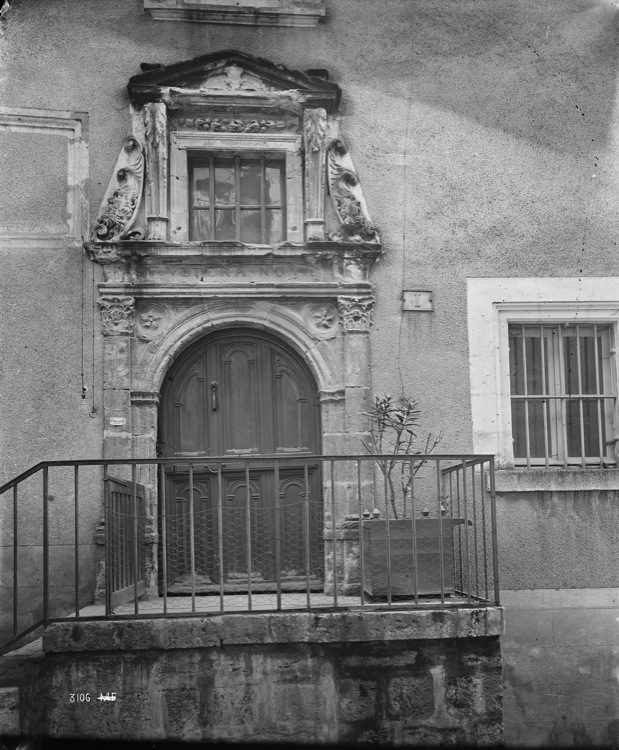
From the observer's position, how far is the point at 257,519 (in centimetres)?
737

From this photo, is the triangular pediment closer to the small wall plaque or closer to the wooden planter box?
the small wall plaque

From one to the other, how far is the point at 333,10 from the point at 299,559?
435cm

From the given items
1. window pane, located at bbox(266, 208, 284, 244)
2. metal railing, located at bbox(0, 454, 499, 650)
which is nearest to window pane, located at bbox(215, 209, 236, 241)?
window pane, located at bbox(266, 208, 284, 244)

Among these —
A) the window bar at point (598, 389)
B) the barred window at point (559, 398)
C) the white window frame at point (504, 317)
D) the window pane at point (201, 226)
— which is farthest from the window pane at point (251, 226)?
the window bar at point (598, 389)

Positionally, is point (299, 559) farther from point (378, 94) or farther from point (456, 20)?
point (456, 20)

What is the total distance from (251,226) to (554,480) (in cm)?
306

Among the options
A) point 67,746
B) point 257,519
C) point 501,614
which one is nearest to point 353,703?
point 501,614

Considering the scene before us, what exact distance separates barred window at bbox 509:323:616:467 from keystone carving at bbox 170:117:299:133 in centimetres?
248

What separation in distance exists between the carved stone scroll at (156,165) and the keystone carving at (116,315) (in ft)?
1.96

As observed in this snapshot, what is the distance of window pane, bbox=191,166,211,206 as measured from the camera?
25.4 ft

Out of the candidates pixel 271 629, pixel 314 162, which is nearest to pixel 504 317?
pixel 314 162

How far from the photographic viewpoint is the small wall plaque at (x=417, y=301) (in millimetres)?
7586

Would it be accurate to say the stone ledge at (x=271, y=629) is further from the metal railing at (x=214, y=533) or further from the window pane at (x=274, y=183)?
the window pane at (x=274, y=183)

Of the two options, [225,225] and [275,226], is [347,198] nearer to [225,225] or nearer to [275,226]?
[275,226]
